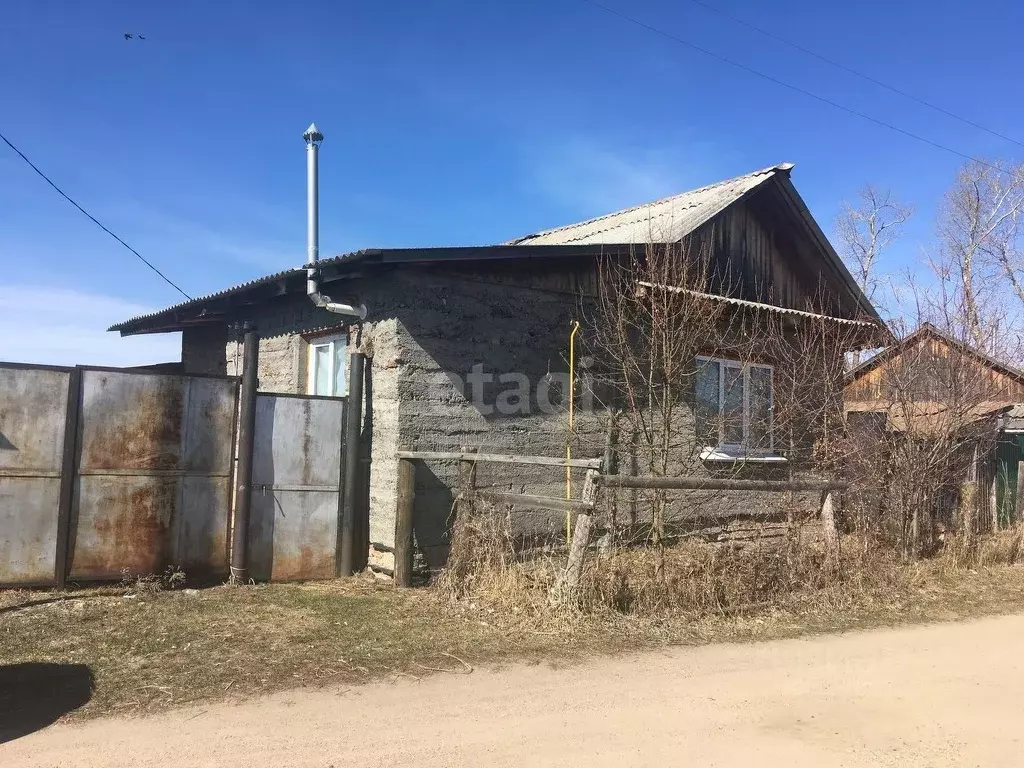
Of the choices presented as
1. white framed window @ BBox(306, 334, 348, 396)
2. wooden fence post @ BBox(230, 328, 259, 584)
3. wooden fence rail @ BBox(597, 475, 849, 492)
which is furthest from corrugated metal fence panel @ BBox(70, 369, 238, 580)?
wooden fence rail @ BBox(597, 475, 849, 492)

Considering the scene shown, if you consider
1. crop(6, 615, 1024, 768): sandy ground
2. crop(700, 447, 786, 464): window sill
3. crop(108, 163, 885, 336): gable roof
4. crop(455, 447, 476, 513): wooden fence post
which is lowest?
crop(6, 615, 1024, 768): sandy ground

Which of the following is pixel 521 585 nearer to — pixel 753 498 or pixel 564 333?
pixel 564 333

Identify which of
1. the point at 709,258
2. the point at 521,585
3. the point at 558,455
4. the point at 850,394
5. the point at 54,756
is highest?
the point at 709,258

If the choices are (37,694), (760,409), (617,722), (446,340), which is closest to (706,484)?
(446,340)

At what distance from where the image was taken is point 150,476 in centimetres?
703

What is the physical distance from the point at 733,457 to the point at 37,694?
795 centimetres

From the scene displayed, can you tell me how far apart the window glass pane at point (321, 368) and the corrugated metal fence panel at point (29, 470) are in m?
3.02

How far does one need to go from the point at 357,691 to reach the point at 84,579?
3423 mm

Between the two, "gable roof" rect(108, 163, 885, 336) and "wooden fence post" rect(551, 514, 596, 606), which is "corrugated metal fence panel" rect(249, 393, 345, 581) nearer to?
"gable roof" rect(108, 163, 885, 336)

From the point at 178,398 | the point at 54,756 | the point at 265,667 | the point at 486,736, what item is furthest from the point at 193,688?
the point at 178,398

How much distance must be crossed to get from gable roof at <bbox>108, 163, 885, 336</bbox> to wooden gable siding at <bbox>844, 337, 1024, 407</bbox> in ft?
2.54

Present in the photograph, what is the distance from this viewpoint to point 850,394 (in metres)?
9.97

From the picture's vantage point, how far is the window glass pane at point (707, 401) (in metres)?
9.84

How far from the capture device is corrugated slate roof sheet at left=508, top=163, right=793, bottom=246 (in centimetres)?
995
